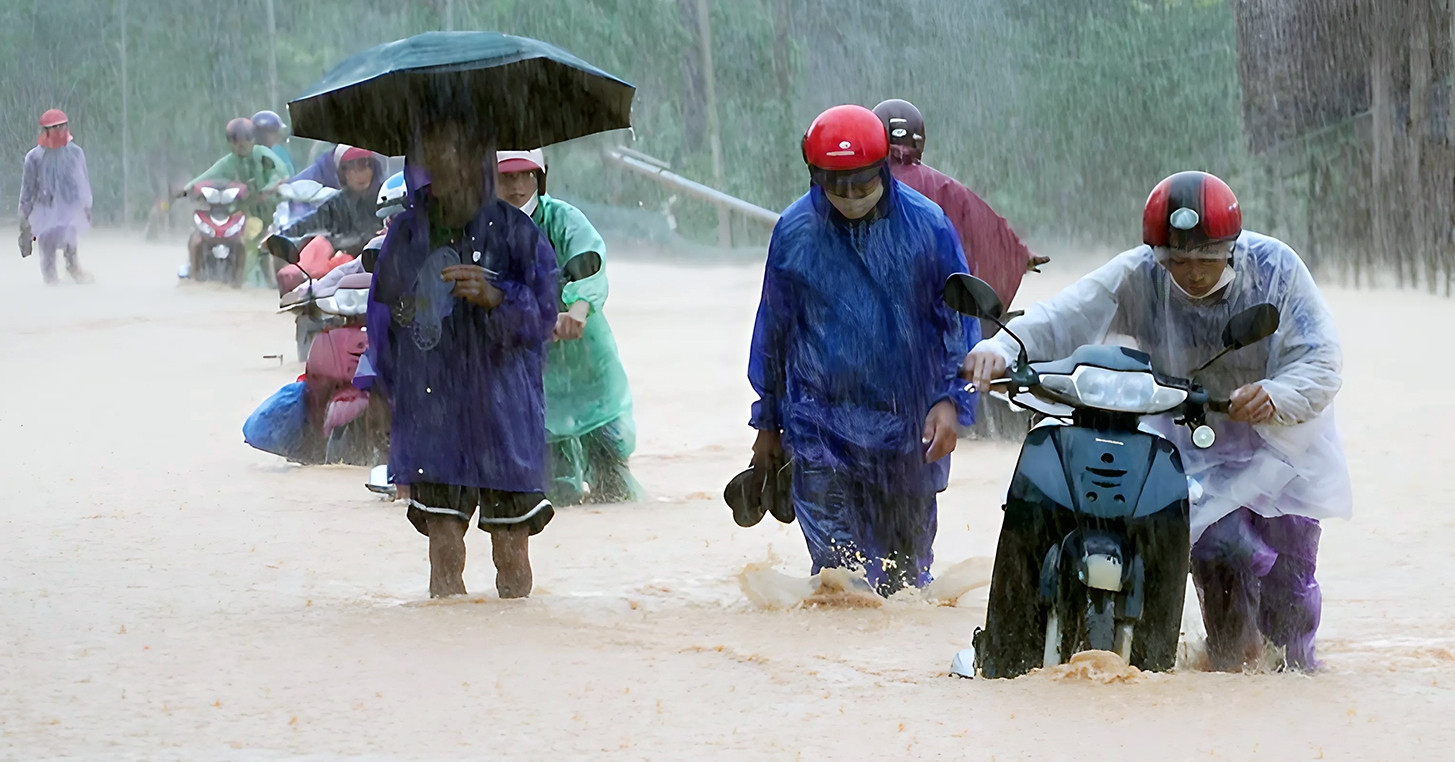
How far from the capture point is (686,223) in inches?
1233

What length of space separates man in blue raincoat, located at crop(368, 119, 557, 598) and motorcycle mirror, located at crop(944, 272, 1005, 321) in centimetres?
173

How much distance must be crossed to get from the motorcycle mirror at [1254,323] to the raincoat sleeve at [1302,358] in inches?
10.6

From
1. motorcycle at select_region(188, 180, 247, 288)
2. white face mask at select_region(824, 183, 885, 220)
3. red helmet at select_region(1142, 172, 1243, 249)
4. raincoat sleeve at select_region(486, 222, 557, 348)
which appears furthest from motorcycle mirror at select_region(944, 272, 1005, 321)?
motorcycle at select_region(188, 180, 247, 288)

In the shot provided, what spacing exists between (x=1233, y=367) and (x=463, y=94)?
102 inches

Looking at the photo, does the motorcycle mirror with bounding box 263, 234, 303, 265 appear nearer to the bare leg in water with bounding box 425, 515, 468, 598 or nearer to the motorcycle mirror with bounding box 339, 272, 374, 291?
the motorcycle mirror with bounding box 339, 272, 374, 291

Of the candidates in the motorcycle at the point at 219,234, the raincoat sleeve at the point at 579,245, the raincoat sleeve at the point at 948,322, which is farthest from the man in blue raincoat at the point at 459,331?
the motorcycle at the point at 219,234

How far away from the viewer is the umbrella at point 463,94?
6.37 m

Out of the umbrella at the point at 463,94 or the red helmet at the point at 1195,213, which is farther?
the umbrella at the point at 463,94

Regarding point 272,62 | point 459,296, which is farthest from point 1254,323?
point 272,62

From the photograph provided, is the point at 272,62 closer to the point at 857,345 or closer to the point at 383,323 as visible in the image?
the point at 383,323

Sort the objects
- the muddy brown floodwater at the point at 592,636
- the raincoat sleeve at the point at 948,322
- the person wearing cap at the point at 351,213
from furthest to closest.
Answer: the person wearing cap at the point at 351,213
the raincoat sleeve at the point at 948,322
the muddy brown floodwater at the point at 592,636

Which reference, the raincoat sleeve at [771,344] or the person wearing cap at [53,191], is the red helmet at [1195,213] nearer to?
the raincoat sleeve at [771,344]

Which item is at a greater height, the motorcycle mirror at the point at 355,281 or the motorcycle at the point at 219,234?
the motorcycle at the point at 219,234

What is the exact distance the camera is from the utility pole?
30250 mm
